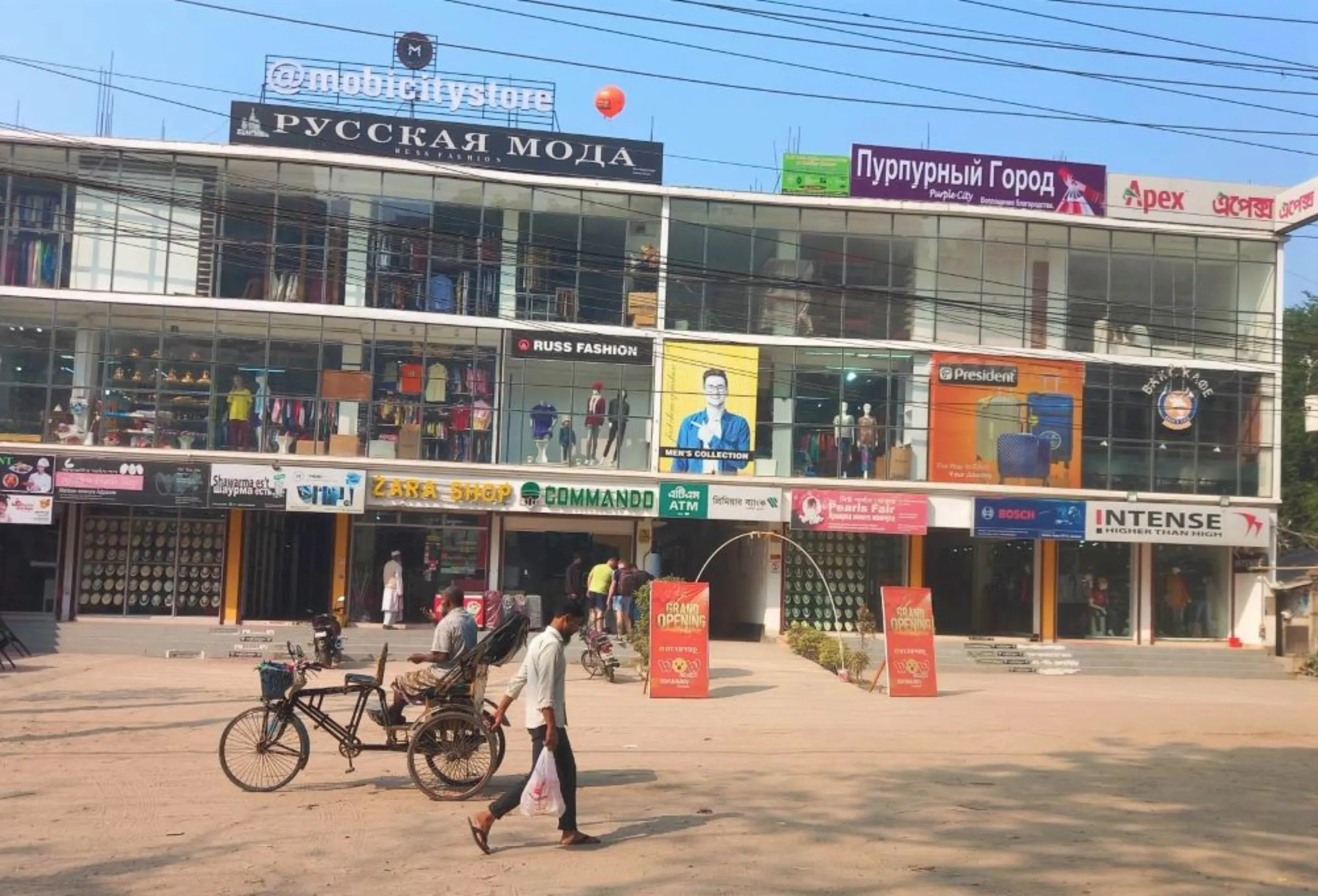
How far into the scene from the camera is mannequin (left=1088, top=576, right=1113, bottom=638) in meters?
31.1

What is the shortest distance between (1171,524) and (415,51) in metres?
22.3

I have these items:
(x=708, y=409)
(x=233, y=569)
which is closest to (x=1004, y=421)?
(x=708, y=409)

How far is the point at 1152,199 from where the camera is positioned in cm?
3112

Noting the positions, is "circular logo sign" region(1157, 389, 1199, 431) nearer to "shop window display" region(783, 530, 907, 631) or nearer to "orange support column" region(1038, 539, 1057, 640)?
"orange support column" region(1038, 539, 1057, 640)

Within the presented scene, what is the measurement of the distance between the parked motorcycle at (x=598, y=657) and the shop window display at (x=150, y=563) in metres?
12.4

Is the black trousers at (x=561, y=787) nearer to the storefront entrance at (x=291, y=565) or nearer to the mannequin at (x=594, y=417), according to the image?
the mannequin at (x=594, y=417)

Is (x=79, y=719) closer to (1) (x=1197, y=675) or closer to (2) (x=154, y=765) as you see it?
(2) (x=154, y=765)

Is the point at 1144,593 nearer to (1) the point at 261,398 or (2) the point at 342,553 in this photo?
(2) the point at 342,553

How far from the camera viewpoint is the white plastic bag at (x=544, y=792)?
7898mm

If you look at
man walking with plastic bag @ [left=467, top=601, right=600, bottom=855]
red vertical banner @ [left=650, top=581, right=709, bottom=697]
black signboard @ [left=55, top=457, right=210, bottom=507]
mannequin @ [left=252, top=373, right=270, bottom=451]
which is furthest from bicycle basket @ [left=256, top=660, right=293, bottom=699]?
mannequin @ [left=252, top=373, right=270, bottom=451]

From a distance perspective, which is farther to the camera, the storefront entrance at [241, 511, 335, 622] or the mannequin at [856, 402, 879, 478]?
the mannequin at [856, 402, 879, 478]

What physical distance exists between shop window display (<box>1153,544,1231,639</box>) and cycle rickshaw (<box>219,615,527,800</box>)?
1023 inches

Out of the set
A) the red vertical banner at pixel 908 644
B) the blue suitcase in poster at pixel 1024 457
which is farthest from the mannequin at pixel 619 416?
the red vertical banner at pixel 908 644

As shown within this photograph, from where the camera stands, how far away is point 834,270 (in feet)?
98.8
